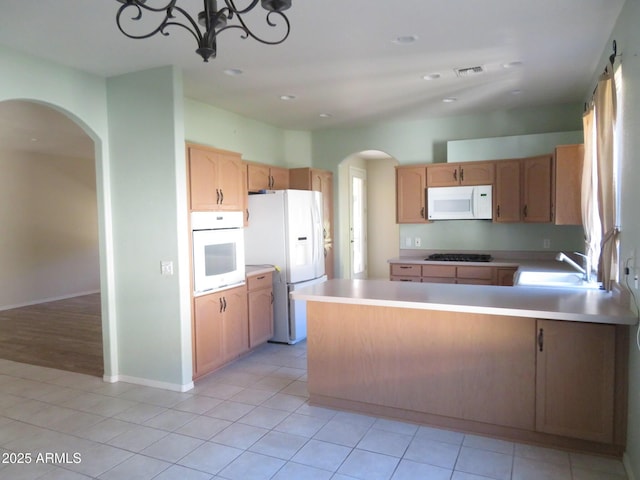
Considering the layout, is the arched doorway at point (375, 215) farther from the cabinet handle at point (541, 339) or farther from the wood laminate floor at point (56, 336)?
the cabinet handle at point (541, 339)

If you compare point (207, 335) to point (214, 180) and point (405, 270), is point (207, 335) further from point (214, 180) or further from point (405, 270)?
point (405, 270)

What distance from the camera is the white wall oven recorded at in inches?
155

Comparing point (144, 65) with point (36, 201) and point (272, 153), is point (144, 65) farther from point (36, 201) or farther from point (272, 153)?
point (36, 201)

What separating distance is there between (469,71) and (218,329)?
328 centimetres

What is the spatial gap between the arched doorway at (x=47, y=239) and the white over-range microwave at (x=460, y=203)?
4.29 m

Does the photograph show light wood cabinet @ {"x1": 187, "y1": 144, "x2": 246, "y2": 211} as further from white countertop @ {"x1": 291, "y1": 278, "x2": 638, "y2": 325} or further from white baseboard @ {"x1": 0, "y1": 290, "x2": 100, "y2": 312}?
white baseboard @ {"x1": 0, "y1": 290, "x2": 100, "y2": 312}

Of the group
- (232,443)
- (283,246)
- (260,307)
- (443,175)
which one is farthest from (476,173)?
(232,443)

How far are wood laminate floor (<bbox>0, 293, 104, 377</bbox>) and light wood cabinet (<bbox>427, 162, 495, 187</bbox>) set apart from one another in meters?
4.32

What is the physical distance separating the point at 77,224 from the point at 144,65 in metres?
6.08

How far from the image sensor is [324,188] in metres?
6.21

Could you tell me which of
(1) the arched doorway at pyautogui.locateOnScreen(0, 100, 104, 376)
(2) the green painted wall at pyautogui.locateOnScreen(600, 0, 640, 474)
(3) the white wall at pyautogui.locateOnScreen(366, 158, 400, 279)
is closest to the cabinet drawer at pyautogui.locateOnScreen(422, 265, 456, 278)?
(2) the green painted wall at pyautogui.locateOnScreen(600, 0, 640, 474)

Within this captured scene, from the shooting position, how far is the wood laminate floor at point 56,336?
15.4 ft

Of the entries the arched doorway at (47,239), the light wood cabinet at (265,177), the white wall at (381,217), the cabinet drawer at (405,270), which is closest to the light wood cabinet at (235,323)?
the light wood cabinet at (265,177)

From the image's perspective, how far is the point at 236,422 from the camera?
322cm
